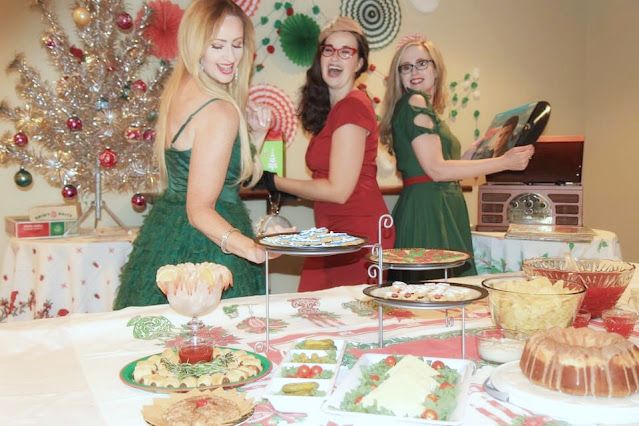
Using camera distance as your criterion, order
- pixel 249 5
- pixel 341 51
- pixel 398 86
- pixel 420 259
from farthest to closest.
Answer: pixel 249 5, pixel 398 86, pixel 341 51, pixel 420 259

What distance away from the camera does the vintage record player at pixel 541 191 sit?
3102mm

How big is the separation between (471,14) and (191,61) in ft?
10.3

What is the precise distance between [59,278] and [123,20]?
117 centimetres

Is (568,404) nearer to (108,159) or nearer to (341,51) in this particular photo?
(341,51)

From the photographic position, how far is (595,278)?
4.94 feet

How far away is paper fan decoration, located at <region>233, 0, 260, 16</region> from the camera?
373 cm

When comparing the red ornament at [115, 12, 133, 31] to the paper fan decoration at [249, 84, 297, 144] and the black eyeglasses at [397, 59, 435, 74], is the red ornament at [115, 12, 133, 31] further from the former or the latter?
the black eyeglasses at [397, 59, 435, 74]

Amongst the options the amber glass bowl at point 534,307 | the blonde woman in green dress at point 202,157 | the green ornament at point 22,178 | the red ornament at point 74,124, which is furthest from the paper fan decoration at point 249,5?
the amber glass bowl at point 534,307

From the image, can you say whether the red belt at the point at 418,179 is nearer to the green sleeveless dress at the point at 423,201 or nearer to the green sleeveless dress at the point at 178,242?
the green sleeveless dress at the point at 423,201

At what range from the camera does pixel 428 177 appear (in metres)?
2.72

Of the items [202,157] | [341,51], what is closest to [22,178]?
[341,51]

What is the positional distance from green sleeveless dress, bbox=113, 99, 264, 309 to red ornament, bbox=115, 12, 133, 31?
1.43 meters

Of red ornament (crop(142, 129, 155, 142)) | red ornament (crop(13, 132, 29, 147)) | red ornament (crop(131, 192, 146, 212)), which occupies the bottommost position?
red ornament (crop(131, 192, 146, 212))

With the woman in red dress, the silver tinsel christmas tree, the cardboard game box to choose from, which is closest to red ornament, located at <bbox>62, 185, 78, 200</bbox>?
the silver tinsel christmas tree
